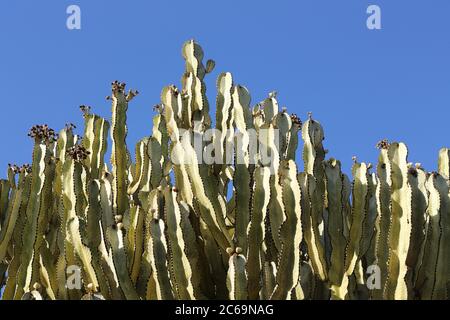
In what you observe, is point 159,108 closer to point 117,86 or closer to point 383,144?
point 117,86

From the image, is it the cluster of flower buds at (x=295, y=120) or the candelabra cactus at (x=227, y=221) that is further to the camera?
the cluster of flower buds at (x=295, y=120)

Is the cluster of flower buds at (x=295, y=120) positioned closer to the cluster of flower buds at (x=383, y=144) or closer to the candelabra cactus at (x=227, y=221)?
the candelabra cactus at (x=227, y=221)

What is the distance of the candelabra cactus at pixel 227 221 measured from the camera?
4.76 meters

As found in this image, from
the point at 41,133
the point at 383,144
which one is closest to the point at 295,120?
the point at 383,144

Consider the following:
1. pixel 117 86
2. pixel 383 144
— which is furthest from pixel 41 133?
pixel 383 144

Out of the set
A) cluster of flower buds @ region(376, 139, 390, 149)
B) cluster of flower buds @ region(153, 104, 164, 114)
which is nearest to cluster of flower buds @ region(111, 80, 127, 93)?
cluster of flower buds @ region(153, 104, 164, 114)

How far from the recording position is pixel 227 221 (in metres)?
5.40

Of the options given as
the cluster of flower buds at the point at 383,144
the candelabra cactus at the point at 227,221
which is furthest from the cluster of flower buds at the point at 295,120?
the cluster of flower buds at the point at 383,144

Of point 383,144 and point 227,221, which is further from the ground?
point 383,144

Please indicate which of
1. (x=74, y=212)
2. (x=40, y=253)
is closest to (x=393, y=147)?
(x=74, y=212)

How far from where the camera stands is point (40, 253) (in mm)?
5590

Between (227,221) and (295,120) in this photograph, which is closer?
(227,221)

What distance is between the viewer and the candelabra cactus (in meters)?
4.76
